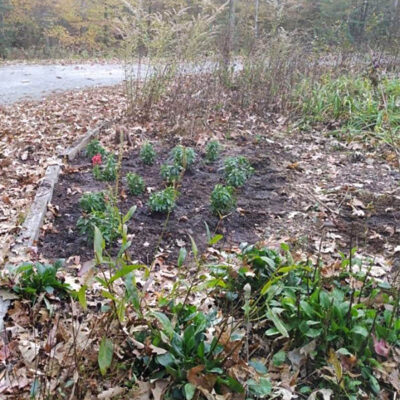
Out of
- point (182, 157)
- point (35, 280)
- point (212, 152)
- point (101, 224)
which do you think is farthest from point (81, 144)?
point (35, 280)

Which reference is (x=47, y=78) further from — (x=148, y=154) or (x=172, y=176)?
(x=172, y=176)

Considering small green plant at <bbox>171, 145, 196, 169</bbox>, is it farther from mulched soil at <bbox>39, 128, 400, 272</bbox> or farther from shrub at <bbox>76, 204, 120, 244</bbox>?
shrub at <bbox>76, 204, 120, 244</bbox>

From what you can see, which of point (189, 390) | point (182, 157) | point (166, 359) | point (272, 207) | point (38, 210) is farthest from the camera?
point (182, 157)

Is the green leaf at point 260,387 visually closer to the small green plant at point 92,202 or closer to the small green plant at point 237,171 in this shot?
the small green plant at point 92,202

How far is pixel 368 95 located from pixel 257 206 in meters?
3.89

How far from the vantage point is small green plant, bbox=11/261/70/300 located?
7.59 ft

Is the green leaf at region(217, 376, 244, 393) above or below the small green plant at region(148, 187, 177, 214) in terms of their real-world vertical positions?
below

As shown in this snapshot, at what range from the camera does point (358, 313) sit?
207 cm

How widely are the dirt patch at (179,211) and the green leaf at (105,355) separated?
1.16 metres

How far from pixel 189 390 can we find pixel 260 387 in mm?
321

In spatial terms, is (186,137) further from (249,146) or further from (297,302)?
(297,302)

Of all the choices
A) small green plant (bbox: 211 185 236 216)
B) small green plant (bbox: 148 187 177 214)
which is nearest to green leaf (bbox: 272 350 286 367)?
small green plant (bbox: 211 185 236 216)

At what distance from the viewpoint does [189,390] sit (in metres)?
1.67

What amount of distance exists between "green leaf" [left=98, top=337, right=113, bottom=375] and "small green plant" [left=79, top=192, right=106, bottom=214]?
67.2 inches
